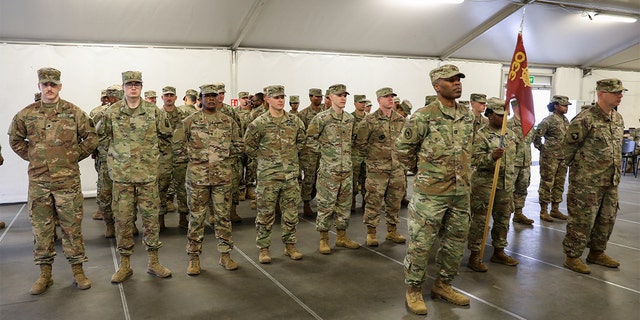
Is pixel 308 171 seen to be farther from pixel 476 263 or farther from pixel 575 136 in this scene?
pixel 575 136

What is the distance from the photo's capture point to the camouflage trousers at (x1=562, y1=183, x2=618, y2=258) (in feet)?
14.1

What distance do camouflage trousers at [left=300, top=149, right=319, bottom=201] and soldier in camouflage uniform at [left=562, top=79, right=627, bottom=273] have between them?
3650mm

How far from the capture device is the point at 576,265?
4.40 m

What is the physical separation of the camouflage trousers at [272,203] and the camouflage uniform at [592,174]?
2.86 meters

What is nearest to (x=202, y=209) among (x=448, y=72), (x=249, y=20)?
(x=448, y=72)

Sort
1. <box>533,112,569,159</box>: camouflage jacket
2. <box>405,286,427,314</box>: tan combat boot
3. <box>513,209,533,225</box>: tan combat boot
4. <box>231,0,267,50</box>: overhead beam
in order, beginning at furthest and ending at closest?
1. <box>231,0,267,50</box>: overhead beam
2. <box>533,112,569,159</box>: camouflage jacket
3. <box>513,209,533,225</box>: tan combat boot
4. <box>405,286,427,314</box>: tan combat boot

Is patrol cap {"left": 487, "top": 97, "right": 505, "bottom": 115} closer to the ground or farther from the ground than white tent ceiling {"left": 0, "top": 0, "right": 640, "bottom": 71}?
closer to the ground

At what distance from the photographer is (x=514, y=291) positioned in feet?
12.8

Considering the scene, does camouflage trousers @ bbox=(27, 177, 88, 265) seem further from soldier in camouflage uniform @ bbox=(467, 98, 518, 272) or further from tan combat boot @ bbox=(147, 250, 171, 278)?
soldier in camouflage uniform @ bbox=(467, 98, 518, 272)

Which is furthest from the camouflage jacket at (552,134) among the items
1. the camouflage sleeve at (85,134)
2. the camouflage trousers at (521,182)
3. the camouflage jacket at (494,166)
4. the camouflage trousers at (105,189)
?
the camouflage trousers at (105,189)

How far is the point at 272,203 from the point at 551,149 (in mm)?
4705

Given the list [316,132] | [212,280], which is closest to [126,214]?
[212,280]

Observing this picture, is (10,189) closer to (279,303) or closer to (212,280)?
(212,280)

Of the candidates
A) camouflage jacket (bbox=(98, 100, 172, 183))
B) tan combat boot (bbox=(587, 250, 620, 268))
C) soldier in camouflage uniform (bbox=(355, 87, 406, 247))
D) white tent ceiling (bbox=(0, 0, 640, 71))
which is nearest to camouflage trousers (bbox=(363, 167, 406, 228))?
soldier in camouflage uniform (bbox=(355, 87, 406, 247))
